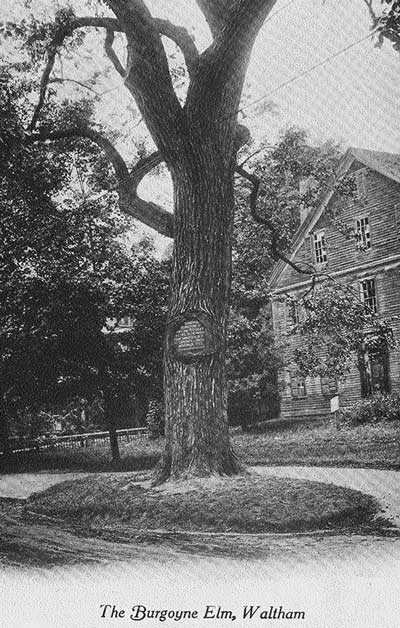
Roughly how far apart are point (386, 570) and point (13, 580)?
252 centimetres

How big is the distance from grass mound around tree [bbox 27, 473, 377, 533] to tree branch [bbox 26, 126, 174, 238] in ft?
10.7

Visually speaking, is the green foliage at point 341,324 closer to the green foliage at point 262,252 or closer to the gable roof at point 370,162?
the green foliage at point 262,252

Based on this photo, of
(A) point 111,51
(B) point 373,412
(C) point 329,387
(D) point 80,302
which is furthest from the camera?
(C) point 329,387

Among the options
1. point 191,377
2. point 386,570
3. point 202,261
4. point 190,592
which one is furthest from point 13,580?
point 202,261

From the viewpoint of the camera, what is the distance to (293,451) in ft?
43.3

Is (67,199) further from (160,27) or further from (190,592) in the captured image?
(190,592)

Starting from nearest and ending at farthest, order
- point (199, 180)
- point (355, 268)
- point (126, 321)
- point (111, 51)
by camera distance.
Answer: point (199, 180) → point (111, 51) → point (126, 321) → point (355, 268)

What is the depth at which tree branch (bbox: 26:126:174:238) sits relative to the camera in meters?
8.30

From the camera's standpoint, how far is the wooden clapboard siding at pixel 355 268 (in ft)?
49.0

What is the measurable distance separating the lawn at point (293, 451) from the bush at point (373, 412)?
0.23m

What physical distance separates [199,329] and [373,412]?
23.8 feet

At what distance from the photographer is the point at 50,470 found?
14.2m

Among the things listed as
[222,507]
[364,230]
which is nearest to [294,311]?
[364,230]

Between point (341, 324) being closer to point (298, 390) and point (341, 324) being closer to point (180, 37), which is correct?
point (180, 37)
